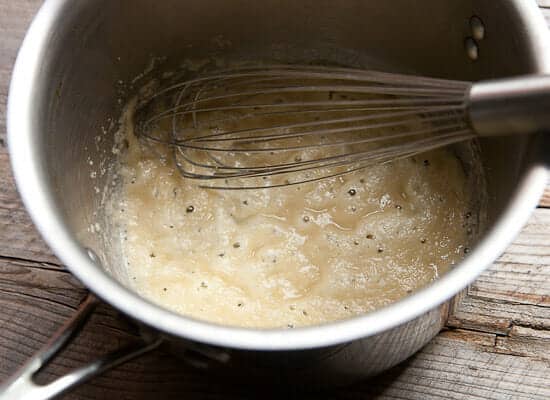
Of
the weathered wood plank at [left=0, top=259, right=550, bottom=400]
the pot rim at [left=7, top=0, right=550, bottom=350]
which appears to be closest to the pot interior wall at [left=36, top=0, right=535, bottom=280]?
the pot rim at [left=7, top=0, right=550, bottom=350]

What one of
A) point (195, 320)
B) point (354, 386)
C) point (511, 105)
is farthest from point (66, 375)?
point (511, 105)

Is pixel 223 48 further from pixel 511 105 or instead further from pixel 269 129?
pixel 511 105

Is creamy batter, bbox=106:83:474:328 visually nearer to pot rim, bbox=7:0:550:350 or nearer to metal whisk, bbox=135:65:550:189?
metal whisk, bbox=135:65:550:189

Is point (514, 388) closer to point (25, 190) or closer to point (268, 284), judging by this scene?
point (268, 284)

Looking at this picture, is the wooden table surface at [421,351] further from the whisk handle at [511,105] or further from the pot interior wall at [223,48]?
the whisk handle at [511,105]

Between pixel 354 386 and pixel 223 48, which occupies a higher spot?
pixel 223 48

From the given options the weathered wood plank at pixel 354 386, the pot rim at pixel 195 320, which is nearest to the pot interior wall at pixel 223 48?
the pot rim at pixel 195 320

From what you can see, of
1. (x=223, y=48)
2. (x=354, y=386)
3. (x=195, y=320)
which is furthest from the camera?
Result: (x=223, y=48)

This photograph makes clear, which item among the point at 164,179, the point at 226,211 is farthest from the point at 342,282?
the point at 164,179
